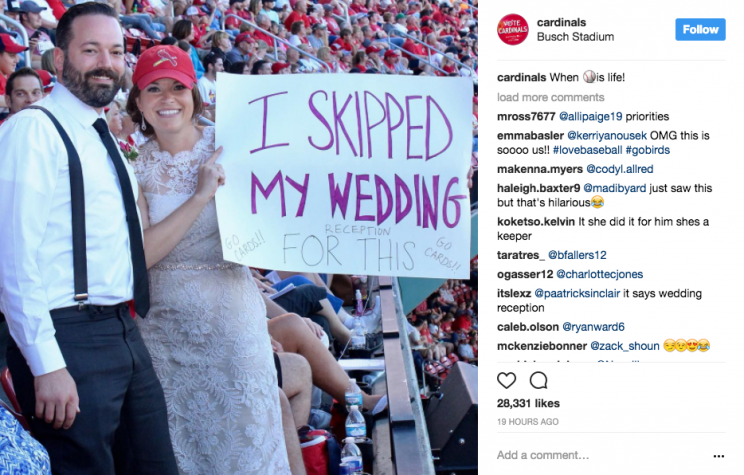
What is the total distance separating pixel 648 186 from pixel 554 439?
765mm

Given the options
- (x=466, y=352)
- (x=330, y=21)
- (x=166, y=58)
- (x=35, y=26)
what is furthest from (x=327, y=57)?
(x=166, y=58)

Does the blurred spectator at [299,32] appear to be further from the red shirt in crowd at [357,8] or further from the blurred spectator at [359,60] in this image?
the red shirt in crowd at [357,8]

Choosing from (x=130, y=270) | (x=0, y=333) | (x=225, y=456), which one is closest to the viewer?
(x=130, y=270)

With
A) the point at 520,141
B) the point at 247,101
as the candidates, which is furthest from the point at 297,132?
the point at 520,141

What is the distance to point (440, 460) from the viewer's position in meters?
4.09

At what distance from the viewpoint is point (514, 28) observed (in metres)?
2.38

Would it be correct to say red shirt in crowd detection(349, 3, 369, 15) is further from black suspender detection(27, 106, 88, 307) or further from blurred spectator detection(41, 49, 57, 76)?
black suspender detection(27, 106, 88, 307)

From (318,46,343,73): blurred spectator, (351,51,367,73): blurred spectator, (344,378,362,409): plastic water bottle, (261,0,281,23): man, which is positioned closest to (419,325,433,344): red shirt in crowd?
(318,46,343,73): blurred spectator

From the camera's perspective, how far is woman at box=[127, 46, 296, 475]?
250 cm

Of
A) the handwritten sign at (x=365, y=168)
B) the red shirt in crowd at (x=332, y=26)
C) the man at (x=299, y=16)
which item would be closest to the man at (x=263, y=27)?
the man at (x=299, y=16)

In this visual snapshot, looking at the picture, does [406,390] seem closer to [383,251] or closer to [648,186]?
[383,251]

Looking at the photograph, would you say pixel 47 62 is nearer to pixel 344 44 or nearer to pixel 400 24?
pixel 344 44

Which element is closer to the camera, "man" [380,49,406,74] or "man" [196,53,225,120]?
"man" [196,53,225,120]

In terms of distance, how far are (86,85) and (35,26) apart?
638cm
